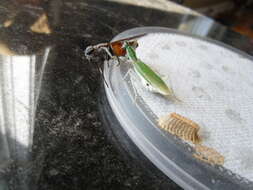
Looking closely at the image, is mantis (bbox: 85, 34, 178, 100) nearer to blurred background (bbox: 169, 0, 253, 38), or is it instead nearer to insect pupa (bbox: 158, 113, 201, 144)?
insect pupa (bbox: 158, 113, 201, 144)

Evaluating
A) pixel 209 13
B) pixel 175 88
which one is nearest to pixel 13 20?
pixel 175 88

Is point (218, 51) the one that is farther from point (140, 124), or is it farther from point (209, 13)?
point (209, 13)

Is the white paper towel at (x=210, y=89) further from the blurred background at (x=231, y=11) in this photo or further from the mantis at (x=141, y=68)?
the blurred background at (x=231, y=11)

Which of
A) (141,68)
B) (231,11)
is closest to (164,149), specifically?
(141,68)

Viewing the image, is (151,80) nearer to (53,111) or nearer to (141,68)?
(141,68)

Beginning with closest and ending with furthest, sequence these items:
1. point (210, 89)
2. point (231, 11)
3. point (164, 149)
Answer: point (164, 149)
point (210, 89)
point (231, 11)

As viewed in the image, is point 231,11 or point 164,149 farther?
point 231,11

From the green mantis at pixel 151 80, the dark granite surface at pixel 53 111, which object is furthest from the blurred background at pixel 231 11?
the green mantis at pixel 151 80
